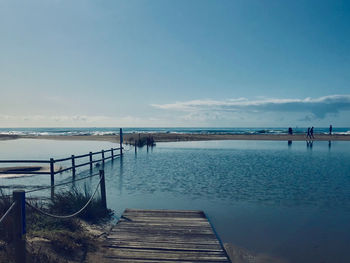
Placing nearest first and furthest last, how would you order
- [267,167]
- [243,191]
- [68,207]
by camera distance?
[68,207] → [243,191] → [267,167]

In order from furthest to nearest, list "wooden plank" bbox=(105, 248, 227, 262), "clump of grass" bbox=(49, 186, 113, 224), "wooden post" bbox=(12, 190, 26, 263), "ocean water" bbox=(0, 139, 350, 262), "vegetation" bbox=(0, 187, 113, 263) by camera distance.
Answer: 1. "clump of grass" bbox=(49, 186, 113, 224)
2. "ocean water" bbox=(0, 139, 350, 262)
3. "wooden plank" bbox=(105, 248, 227, 262)
4. "vegetation" bbox=(0, 187, 113, 263)
5. "wooden post" bbox=(12, 190, 26, 263)

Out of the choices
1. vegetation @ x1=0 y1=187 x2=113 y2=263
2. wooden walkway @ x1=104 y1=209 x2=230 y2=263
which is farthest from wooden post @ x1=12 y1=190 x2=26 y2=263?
wooden walkway @ x1=104 y1=209 x2=230 y2=263

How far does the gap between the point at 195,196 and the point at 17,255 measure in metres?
8.87

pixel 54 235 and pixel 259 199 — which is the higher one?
pixel 54 235

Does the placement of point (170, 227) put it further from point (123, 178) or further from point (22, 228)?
point (123, 178)

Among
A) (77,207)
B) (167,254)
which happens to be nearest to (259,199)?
(167,254)

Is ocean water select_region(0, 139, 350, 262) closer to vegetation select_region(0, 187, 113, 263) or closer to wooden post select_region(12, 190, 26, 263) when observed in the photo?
vegetation select_region(0, 187, 113, 263)

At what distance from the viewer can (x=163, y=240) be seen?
6.92 meters

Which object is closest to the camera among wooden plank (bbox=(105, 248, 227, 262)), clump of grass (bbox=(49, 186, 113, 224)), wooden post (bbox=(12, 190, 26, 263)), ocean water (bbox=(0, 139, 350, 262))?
wooden post (bbox=(12, 190, 26, 263))

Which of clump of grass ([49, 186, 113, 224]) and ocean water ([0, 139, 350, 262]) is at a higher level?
clump of grass ([49, 186, 113, 224])

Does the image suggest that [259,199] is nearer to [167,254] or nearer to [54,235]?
[167,254]

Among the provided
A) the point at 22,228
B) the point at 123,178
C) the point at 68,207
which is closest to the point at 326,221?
the point at 68,207

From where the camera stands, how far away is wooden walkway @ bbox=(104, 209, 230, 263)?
6.09 meters

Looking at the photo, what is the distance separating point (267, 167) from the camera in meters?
21.0
